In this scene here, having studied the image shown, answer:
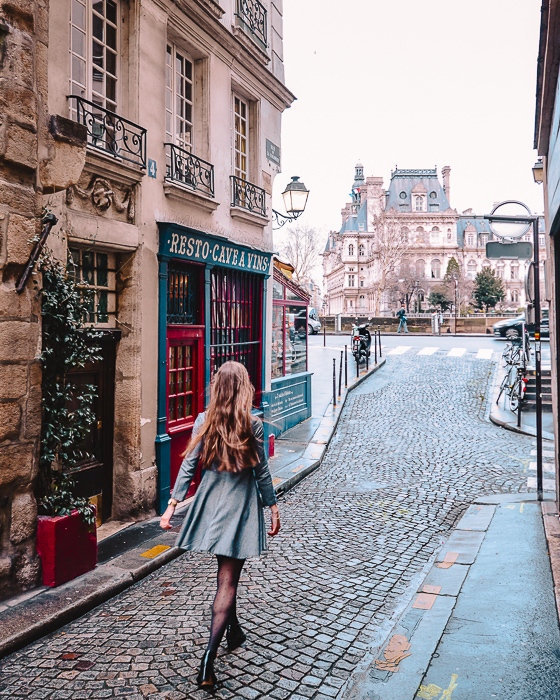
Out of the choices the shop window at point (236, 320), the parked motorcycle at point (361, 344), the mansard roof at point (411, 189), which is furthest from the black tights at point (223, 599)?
the mansard roof at point (411, 189)

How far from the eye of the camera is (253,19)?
10133 millimetres

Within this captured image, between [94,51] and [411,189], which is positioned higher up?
[411,189]

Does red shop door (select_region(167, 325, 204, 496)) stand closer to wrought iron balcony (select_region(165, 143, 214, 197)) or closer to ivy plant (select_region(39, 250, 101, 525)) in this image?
wrought iron balcony (select_region(165, 143, 214, 197))

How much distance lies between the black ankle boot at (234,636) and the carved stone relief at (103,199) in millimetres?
4227

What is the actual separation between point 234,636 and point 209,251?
5.66 metres

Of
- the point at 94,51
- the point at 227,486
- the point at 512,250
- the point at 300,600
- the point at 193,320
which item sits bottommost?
the point at 300,600

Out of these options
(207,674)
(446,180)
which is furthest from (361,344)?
(446,180)

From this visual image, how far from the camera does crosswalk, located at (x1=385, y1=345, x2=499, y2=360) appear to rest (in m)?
24.9

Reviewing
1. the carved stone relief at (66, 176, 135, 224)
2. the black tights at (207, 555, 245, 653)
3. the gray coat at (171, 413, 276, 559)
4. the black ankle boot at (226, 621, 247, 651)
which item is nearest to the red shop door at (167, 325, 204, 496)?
the carved stone relief at (66, 176, 135, 224)

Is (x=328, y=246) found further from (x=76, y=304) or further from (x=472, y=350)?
(x=76, y=304)

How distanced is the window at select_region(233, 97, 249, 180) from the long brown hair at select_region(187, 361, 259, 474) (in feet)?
23.5

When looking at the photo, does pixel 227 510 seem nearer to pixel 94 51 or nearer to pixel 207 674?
pixel 207 674

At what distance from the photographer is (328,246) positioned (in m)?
128

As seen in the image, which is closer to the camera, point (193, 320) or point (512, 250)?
point (512, 250)
